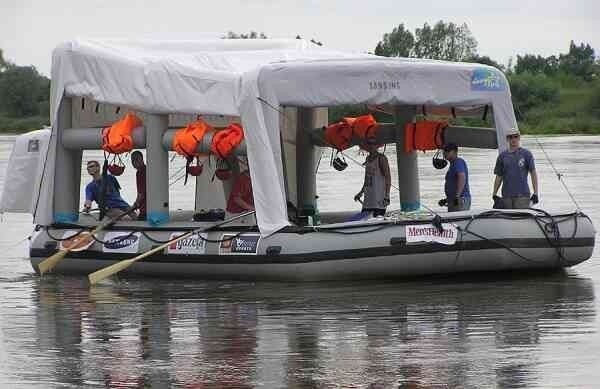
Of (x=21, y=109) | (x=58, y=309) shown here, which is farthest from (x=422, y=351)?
(x=21, y=109)

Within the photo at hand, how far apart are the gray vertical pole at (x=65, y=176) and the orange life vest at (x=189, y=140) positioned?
6.63 feet

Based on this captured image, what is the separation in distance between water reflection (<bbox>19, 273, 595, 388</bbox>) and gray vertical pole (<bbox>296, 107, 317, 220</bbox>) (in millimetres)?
3259

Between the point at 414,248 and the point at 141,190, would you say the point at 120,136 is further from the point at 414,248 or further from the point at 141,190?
the point at 414,248

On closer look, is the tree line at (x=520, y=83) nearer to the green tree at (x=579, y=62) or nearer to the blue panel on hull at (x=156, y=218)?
the green tree at (x=579, y=62)

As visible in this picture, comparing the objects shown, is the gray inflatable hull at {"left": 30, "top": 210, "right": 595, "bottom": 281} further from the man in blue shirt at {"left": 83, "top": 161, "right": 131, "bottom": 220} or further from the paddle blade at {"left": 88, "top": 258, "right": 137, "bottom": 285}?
the man in blue shirt at {"left": 83, "top": 161, "right": 131, "bottom": 220}

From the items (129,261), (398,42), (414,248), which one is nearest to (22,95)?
(398,42)

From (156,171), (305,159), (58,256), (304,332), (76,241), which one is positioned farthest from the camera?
(305,159)

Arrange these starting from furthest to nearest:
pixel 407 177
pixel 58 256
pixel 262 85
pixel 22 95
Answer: pixel 22 95 → pixel 407 177 → pixel 58 256 → pixel 262 85

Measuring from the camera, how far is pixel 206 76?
746 inches

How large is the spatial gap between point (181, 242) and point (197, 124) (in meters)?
1.40

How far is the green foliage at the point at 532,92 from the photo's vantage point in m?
94.7

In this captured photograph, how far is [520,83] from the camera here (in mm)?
96375

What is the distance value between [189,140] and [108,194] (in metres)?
2.49

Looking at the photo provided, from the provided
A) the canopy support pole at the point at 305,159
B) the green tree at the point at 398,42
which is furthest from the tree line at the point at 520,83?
the canopy support pole at the point at 305,159
